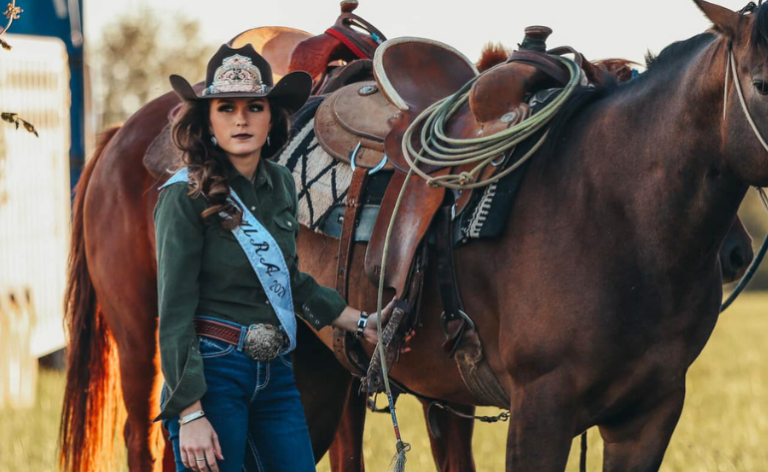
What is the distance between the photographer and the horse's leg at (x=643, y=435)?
129 inches

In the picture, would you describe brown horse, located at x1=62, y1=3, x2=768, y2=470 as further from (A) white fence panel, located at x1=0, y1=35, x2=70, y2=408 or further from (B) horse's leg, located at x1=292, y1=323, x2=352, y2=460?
(A) white fence panel, located at x1=0, y1=35, x2=70, y2=408

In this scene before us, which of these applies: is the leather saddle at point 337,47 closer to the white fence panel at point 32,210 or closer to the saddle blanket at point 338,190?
the saddle blanket at point 338,190

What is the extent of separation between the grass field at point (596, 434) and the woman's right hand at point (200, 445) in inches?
136

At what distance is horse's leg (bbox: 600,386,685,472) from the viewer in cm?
328

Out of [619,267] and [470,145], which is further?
[470,145]

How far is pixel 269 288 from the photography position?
2.79 m

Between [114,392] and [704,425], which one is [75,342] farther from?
[704,425]

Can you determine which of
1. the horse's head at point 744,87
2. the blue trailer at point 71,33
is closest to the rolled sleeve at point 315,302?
the horse's head at point 744,87

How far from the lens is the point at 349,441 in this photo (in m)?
4.73

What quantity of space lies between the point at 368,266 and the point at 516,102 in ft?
2.30

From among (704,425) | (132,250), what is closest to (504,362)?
(132,250)

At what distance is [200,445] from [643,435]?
1.39m

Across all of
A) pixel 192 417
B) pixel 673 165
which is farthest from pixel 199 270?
pixel 673 165

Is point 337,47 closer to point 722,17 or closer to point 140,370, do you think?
point 140,370
